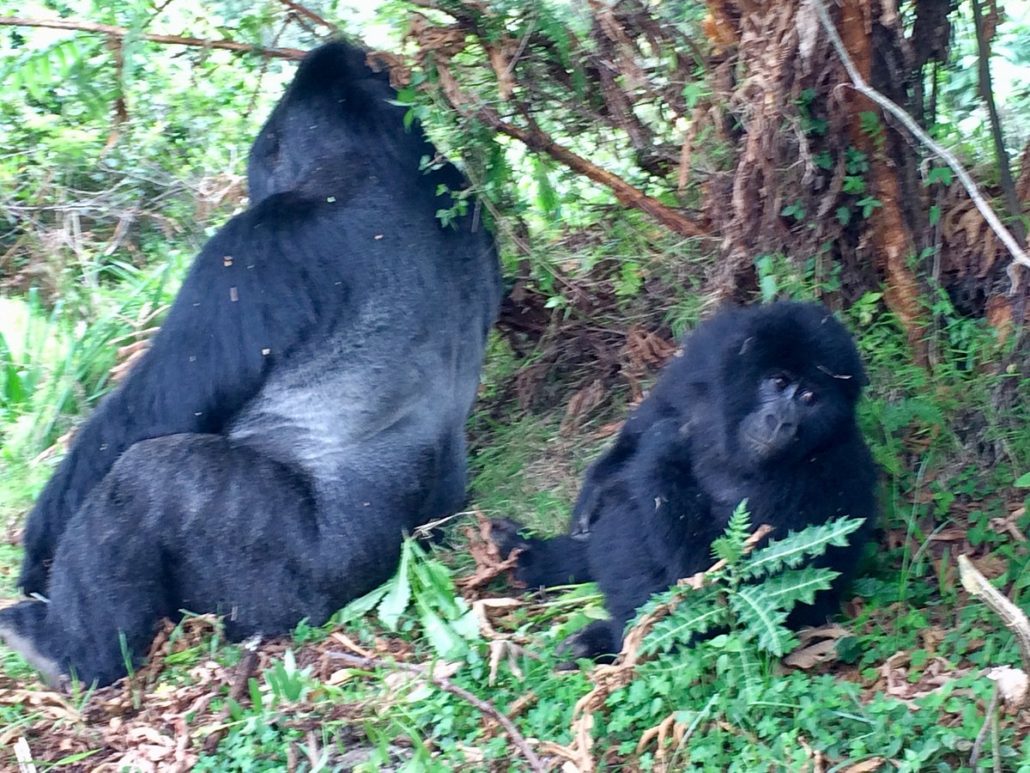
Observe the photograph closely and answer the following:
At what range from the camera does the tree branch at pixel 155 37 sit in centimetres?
367

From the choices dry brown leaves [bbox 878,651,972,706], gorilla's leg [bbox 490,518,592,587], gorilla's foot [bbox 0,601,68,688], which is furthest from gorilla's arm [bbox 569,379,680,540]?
gorilla's foot [bbox 0,601,68,688]

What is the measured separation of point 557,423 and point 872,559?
132 cm

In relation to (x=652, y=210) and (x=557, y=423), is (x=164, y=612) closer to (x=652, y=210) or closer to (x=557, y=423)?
(x=557, y=423)

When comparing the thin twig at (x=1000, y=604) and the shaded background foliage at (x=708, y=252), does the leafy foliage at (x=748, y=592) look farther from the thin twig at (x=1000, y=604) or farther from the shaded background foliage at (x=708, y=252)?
the thin twig at (x=1000, y=604)

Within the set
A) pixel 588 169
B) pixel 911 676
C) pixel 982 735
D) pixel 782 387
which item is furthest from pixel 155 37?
pixel 982 735

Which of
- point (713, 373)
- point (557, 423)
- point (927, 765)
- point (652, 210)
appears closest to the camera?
point (927, 765)

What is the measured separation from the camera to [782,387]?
2.98 metres

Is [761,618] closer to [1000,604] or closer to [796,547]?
[796,547]

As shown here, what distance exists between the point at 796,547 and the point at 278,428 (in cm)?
160

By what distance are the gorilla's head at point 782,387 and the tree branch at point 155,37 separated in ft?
5.94

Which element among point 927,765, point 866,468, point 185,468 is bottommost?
point 927,765

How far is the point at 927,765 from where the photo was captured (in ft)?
8.23

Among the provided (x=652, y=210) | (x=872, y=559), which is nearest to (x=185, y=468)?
(x=652, y=210)

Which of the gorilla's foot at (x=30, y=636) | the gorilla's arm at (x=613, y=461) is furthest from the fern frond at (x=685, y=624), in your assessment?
the gorilla's foot at (x=30, y=636)
